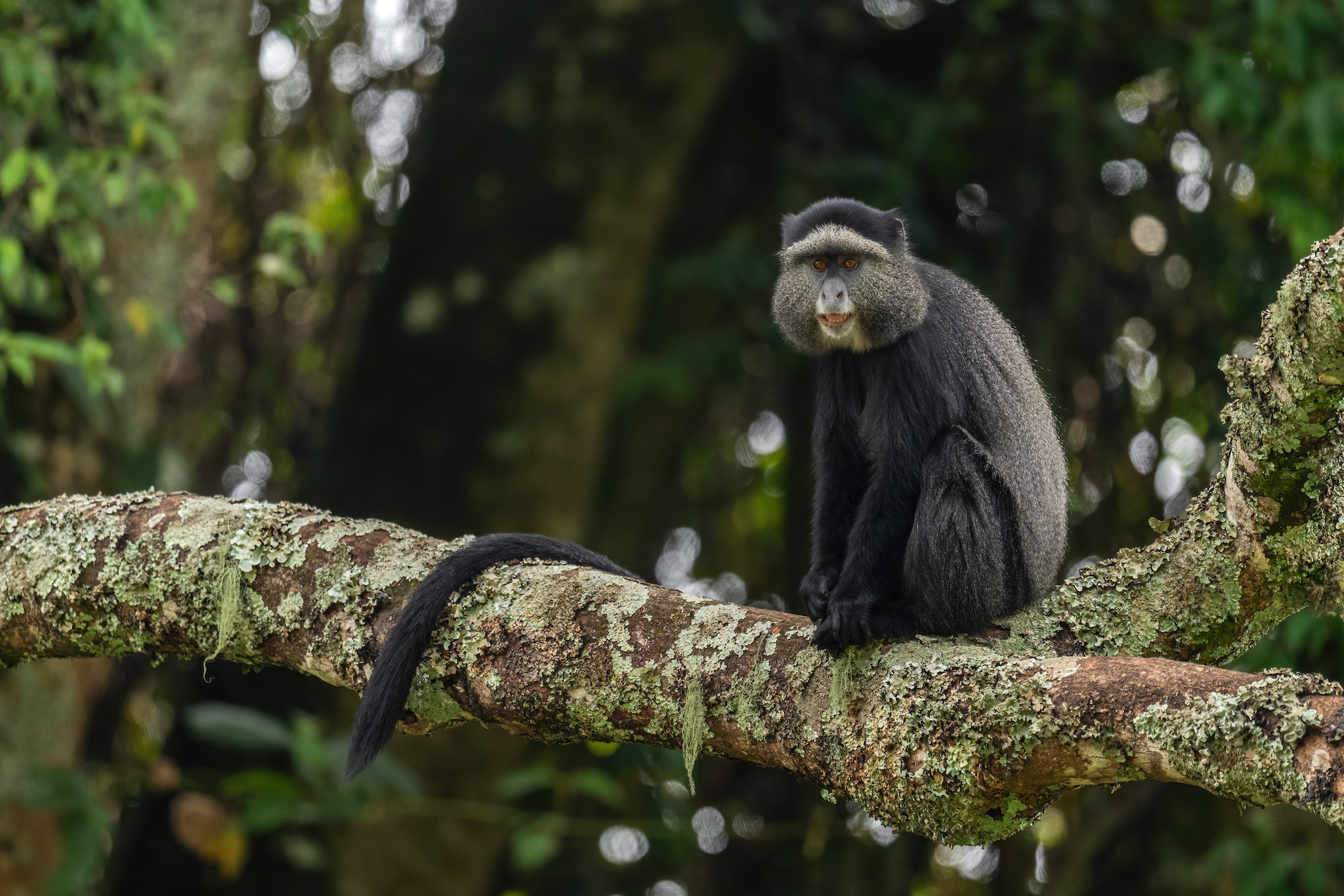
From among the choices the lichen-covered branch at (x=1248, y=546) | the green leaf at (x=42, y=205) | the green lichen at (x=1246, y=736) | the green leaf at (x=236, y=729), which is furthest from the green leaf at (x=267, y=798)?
the green lichen at (x=1246, y=736)

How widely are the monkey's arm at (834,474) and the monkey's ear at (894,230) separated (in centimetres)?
51

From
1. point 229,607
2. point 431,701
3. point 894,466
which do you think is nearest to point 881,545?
point 894,466

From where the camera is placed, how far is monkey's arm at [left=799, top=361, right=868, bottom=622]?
427 cm

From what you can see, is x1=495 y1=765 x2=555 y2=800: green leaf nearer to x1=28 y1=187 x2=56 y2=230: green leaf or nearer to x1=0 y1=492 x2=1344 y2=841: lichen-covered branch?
x1=0 y1=492 x2=1344 y2=841: lichen-covered branch

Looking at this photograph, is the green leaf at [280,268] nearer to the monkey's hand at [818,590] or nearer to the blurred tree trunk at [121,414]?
the blurred tree trunk at [121,414]

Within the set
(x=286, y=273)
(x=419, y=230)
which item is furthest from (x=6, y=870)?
(x=419, y=230)

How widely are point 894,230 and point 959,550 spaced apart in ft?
4.49

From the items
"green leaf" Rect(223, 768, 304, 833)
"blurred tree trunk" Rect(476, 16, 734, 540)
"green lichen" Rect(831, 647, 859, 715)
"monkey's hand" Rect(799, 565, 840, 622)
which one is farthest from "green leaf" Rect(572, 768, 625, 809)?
"green lichen" Rect(831, 647, 859, 715)

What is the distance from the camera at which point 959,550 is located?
3637 mm

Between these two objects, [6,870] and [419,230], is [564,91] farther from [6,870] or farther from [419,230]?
[6,870]

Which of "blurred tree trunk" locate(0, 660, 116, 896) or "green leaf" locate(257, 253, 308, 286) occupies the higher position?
"green leaf" locate(257, 253, 308, 286)

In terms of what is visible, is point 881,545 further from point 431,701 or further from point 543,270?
point 543,270

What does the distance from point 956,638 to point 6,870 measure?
5.15 m

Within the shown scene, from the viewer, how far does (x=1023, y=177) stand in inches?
298
